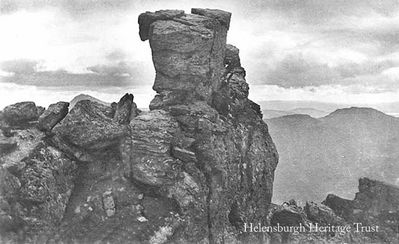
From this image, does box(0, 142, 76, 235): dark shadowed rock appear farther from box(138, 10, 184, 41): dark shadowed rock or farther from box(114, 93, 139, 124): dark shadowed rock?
box(138, 10, 184, 41): dark shadowed rock

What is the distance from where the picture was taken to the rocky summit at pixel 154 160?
30166 mm

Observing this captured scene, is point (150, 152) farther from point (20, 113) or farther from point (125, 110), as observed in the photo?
point (20, 113)

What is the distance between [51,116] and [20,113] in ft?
9.72

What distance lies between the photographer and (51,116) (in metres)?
34.2

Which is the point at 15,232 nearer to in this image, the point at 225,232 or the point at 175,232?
the point at 175,232

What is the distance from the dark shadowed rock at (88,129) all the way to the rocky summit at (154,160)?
0.32 feet

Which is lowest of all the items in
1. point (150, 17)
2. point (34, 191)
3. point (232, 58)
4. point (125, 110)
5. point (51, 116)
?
point (34, 191)

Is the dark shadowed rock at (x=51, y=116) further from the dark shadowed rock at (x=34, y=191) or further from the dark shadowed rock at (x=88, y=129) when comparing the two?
the dark shadowed rock at (x=34, y=191)

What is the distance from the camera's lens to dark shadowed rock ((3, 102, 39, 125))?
111ft

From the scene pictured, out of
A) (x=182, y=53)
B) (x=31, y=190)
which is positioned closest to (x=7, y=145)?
(x=31, y=190)

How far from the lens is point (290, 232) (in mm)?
44312

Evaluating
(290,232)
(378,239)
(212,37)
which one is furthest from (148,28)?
(378,239)

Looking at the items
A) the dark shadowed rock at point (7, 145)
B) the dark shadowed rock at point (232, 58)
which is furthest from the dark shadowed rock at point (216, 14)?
the dark shadowed rock at point (7, 145)

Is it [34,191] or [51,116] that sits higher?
[51,116]
